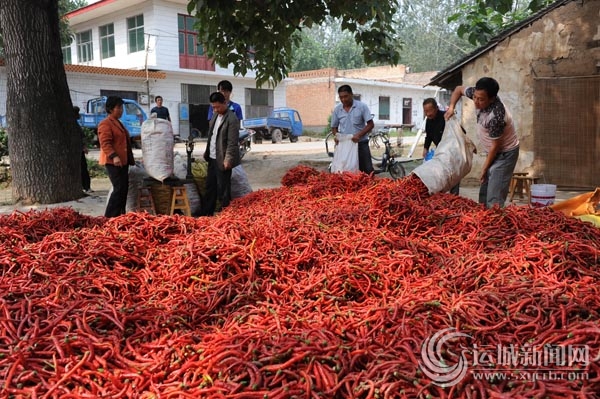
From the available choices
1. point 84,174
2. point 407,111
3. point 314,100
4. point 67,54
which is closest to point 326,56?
point 407,111

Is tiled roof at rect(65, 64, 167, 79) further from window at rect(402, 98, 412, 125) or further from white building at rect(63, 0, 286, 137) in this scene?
window at rect(402, 98, 412, 125)

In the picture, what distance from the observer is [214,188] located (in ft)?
21.9

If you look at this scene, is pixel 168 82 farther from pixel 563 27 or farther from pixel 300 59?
pixel 300 59

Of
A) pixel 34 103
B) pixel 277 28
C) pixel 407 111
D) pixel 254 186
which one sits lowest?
pixel 254 186

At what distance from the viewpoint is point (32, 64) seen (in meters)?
7.59

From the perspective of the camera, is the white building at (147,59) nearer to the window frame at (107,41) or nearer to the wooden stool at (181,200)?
the window frame at (107,41)

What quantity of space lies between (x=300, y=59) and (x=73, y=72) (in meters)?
34.1

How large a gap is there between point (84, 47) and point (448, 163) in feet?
94.0

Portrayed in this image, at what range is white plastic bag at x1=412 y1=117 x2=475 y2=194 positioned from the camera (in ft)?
15.6

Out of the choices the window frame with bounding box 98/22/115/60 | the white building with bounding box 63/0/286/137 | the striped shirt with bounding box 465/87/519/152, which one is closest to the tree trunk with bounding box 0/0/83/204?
the striped shirt with bounding box 465/87/519/152

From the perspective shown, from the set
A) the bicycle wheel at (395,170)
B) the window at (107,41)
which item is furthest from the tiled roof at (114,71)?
the bicycle wheel at (395,170)

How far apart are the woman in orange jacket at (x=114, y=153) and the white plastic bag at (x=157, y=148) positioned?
0.26 m

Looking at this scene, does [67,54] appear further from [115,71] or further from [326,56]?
Answer: [326,56]

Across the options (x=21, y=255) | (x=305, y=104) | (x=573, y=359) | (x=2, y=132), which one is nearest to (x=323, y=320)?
(x=573, y=359)
